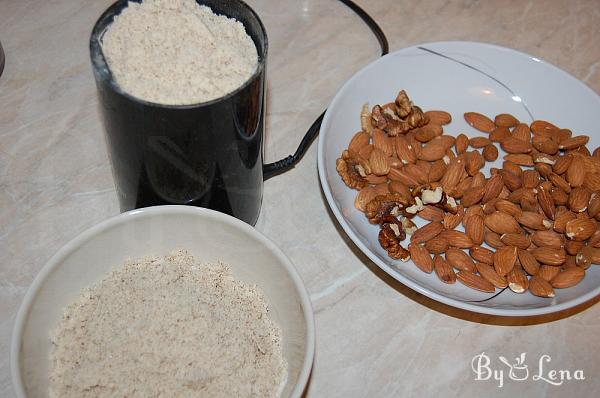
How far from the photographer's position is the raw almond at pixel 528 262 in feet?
2.15

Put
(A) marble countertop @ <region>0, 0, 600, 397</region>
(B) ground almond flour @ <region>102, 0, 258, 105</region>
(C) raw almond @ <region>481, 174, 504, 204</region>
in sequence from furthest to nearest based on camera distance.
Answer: (C) raw almond @ <region>481, 174, 504, 204</region> < (A) marble countertop @ <region>0, 0, 600, 397</region> < (B) ground almond flour @ <region>102, 0, 258, 105</region>

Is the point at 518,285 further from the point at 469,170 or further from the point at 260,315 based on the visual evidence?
the point at 260,315

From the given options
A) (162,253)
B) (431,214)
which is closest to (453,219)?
(431,214)

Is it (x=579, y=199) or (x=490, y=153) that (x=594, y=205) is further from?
(x=490, y=153)

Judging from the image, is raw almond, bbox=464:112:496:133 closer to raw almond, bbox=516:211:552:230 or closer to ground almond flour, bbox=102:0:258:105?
raw almond, bbox=516:211:552:230

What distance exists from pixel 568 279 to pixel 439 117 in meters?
0.24

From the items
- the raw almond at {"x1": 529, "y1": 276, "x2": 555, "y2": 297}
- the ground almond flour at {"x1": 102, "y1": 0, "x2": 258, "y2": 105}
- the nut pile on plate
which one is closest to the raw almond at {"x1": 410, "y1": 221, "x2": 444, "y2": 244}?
the nut pile on plate

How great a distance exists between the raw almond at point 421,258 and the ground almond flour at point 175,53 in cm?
26

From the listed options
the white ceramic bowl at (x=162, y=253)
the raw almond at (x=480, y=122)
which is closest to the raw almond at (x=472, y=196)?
the raw almond at (x=480, y=122)

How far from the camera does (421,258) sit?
65 centimetres

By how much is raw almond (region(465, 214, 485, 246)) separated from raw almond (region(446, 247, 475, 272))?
0.02 m

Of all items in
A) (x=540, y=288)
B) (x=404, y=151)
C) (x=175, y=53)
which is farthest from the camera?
(x=404, y=151)

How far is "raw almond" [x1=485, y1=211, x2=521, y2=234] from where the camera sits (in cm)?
68

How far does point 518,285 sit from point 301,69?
380mm
